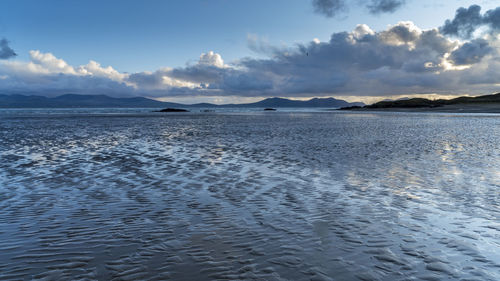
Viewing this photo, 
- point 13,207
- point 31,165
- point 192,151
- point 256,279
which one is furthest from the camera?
point 192,151

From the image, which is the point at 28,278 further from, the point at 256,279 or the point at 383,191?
the point at 383,191

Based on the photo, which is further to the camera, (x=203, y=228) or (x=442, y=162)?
(x=442, y=162)

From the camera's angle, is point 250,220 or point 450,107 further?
point 450,107

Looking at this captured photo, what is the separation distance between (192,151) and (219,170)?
273 inches

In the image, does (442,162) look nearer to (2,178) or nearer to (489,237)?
(489,237)

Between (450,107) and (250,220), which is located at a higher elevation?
(450,107)

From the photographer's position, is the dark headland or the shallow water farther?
the dark headland

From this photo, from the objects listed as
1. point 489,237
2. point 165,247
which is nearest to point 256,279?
point 165,247

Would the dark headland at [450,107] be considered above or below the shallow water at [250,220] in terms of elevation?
above

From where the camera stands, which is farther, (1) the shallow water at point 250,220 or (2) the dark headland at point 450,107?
(2) the dark headland at point 450,107

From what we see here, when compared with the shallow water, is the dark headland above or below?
above

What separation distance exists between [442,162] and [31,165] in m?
22.0

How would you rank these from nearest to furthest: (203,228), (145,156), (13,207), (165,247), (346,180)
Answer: (165,247) < (203,228) < (13,207) < (346,180) < (145,156)

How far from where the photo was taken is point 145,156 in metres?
19.0
